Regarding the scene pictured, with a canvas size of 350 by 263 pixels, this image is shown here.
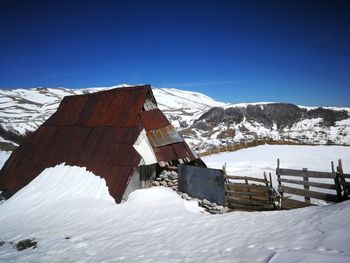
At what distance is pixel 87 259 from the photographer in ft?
22.7

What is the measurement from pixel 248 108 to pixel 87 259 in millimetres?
58787

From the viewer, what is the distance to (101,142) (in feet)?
45.3

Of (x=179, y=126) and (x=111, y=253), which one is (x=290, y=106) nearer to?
(x=179, y=126)

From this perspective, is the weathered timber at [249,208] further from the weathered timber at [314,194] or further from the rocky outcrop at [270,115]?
the rocky outcrop at [270,115]

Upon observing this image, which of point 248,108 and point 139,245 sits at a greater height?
point 248,108

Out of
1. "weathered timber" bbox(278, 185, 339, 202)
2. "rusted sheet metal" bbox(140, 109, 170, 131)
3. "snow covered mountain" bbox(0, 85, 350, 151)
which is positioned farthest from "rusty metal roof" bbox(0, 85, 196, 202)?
"snow covered mountain" bbox(0, 85, 350, 151)

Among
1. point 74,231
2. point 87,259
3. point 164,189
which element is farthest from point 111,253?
point 164,189

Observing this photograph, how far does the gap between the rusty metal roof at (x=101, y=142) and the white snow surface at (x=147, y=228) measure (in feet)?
2.44

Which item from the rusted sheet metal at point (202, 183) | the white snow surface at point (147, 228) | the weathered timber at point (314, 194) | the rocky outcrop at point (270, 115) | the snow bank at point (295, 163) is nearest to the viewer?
the white snow surface at point (147, 228)

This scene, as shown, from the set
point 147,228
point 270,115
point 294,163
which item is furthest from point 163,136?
point 270,115

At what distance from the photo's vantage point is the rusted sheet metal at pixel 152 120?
13.7 metres

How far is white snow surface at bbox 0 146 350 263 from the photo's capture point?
5.82 meters

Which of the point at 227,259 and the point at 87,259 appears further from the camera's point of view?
the point at 87,259

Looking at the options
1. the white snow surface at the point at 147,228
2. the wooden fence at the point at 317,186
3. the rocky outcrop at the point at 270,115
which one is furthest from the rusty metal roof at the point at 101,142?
the rocky outcrop at the point at 270,115
